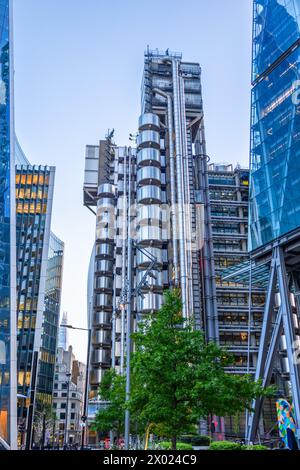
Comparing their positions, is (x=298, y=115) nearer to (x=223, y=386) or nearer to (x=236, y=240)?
(x=223, y=386)

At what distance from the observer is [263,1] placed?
47219 mm

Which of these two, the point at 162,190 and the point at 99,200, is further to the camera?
the point at 99,200

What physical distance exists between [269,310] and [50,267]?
8815cm

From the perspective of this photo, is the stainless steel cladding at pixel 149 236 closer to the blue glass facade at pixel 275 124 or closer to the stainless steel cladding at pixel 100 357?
the stainless steel cladding at pixel 100 357

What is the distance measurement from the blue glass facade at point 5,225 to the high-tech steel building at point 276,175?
22.3m

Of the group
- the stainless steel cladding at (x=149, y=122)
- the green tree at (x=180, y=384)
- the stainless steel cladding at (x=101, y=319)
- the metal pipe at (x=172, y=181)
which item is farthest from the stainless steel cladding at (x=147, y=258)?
the green tree at (x=180, y=384)

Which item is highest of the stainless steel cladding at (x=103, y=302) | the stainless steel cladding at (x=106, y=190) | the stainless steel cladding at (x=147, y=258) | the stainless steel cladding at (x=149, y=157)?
the stainless steel cladding at (x=149, y=157)

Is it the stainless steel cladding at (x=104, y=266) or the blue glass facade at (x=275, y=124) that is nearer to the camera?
the blue glass facade at (x=275, y=124)

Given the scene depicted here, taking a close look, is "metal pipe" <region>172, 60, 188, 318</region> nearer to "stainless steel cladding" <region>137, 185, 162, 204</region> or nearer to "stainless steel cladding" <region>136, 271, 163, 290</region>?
"stainless steel cladding" <region>137, 185, 162, 204</region>

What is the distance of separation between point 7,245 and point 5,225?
4.96 ft

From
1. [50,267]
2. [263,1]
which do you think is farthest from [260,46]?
[50,267]

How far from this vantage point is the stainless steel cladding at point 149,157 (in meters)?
78.9

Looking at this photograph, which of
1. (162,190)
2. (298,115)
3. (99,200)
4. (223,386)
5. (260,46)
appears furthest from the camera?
(99,200)

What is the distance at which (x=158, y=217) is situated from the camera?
243 ft
